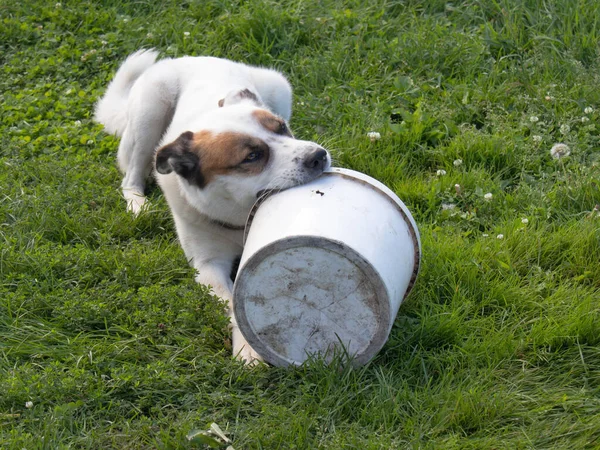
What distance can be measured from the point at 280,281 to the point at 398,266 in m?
0.48

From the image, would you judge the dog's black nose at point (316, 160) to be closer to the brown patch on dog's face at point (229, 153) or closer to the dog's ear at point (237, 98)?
the brown patch on dog's face at point (229, 153)

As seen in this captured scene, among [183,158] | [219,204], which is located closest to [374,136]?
[219,204]

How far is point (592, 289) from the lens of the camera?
3.84 m

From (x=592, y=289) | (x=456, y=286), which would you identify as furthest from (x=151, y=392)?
(x=592, y=289)

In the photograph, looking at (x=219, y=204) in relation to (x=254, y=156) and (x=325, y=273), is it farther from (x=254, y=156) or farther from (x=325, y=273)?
(x=325, y=273)

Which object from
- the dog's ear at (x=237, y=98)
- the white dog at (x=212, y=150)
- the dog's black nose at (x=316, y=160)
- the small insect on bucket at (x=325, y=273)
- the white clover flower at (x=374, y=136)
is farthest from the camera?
the white clover flower at (x=374, y=136)

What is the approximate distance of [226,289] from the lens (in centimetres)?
407

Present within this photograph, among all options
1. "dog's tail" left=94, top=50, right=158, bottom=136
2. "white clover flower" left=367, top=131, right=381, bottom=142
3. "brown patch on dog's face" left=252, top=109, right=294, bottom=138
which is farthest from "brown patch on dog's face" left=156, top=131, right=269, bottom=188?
"dog's tail" left=94, top=50, right=158, bottom=136

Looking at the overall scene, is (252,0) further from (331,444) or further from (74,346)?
(331,444)

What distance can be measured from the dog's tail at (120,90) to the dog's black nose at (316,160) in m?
2.31

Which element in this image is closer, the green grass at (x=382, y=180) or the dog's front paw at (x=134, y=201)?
the green grass at (x=382, y=180)

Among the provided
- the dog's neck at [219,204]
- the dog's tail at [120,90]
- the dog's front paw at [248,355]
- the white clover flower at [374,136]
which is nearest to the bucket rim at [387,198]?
the dog's neck at [219,204]

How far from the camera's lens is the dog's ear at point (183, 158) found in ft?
12.9

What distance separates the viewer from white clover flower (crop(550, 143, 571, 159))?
4.79 metres
